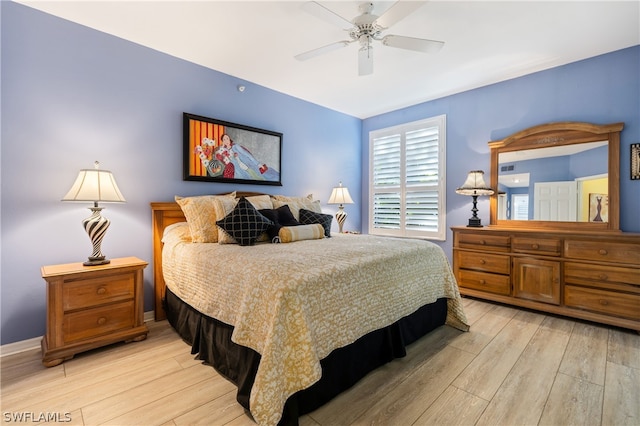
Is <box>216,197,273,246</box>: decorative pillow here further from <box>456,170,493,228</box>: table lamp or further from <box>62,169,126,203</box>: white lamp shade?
<box>456,170,493,228</box>: table lamp

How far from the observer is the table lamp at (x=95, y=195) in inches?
85.5

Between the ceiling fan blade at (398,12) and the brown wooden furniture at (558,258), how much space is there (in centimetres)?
234

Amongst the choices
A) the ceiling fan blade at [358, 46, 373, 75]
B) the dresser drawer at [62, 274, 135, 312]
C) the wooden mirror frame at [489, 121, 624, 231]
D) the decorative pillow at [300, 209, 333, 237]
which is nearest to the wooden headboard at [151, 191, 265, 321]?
the dresser drawer at [62, 274, 135, 312]

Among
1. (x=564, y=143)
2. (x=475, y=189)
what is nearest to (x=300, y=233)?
(x=475, y=189)

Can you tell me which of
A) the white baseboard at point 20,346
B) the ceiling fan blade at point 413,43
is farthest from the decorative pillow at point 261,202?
the white baseboard at point 20,346

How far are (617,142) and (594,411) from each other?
2668 millimetres

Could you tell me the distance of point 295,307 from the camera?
4.66ft

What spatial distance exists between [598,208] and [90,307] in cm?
475

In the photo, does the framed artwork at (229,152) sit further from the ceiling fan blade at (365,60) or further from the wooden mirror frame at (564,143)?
the wooden mirror frame at (564,143)

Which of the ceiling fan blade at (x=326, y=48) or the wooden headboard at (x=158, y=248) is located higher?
the ceiling fan blade at (x=326, y=48)

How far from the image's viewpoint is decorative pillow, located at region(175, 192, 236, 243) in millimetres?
2596

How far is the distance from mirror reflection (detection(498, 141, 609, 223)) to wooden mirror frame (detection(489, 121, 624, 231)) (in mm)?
43

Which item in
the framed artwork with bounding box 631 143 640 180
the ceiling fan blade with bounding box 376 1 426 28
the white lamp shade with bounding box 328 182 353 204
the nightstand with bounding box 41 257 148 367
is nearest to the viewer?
the ceiling fan blade with bounding box 376 1 426 28

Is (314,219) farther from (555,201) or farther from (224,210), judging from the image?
(555,201)
